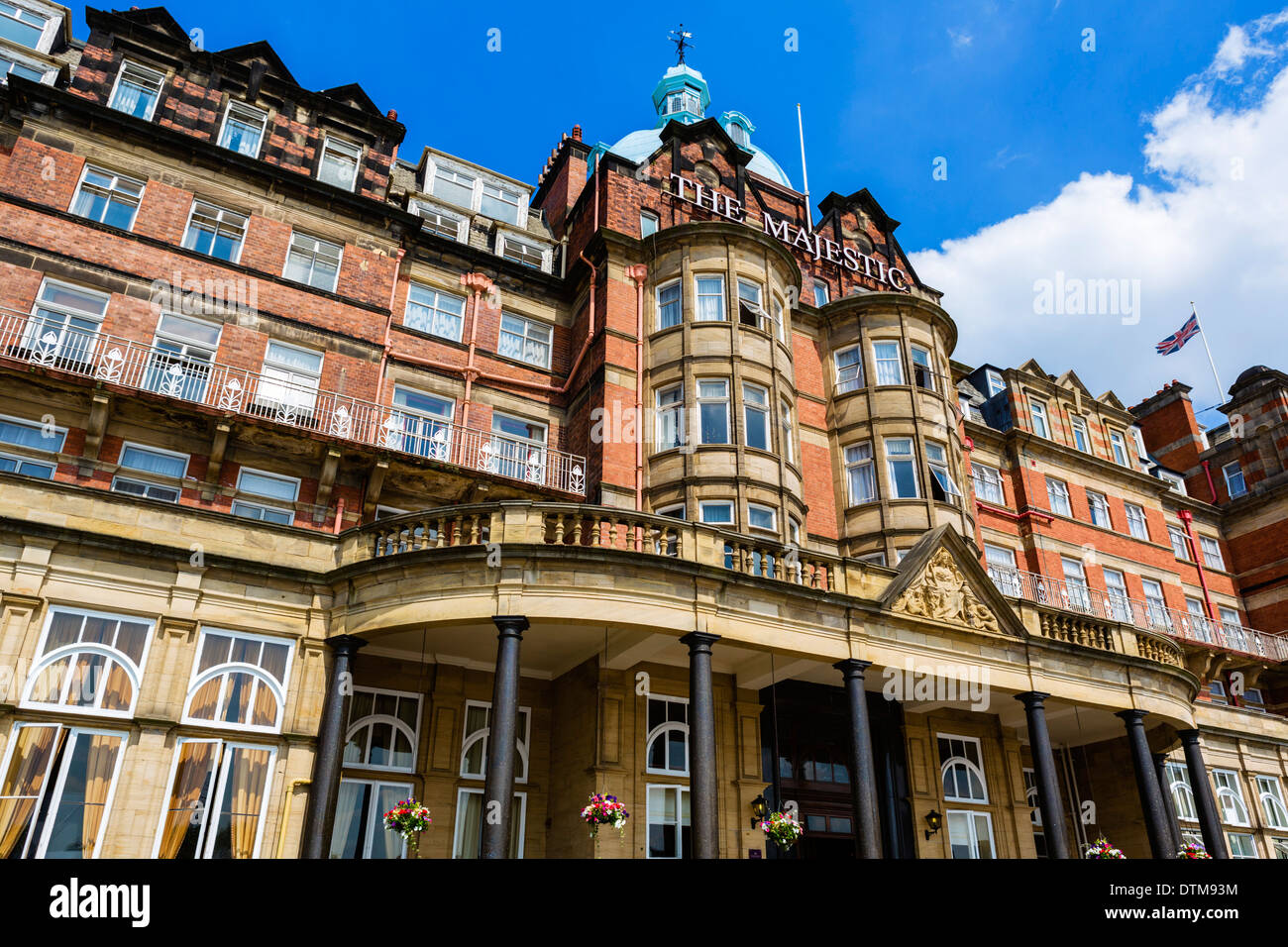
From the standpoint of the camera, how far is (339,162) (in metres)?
23.7

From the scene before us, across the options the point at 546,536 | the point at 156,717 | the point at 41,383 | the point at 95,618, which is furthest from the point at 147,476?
the point at 546,536

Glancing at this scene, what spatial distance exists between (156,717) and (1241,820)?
102 ft

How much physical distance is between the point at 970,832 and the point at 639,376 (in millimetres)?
14560

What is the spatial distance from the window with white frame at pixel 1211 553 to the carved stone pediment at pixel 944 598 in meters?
23.9

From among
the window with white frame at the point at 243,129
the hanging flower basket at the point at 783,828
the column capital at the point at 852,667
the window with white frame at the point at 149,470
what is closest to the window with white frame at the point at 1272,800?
the column capital at the point at 852,667

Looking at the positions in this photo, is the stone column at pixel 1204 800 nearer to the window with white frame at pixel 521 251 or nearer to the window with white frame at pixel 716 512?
the window with white frame at pixel 716 512

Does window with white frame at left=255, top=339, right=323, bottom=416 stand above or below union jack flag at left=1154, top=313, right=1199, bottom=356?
below

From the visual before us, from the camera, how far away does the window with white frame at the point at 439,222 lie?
25391 millimetres

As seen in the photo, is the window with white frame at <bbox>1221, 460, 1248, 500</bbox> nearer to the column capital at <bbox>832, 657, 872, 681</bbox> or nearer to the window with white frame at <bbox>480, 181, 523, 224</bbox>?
the column capital at <bbox>832, 657, 872, 681</bbox>

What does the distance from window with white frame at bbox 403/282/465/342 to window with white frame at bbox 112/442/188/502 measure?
7.08 meters

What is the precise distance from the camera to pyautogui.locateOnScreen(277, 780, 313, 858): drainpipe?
1422 cm

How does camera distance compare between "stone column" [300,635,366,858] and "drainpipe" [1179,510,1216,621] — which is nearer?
"stone column" [300,635,366,858]

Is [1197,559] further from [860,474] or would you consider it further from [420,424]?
[420,424]

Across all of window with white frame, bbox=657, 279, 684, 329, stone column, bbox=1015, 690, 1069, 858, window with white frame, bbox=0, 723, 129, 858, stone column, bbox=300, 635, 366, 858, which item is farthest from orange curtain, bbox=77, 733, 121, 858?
stone column, bbox=1015, 690, 1069, 858
